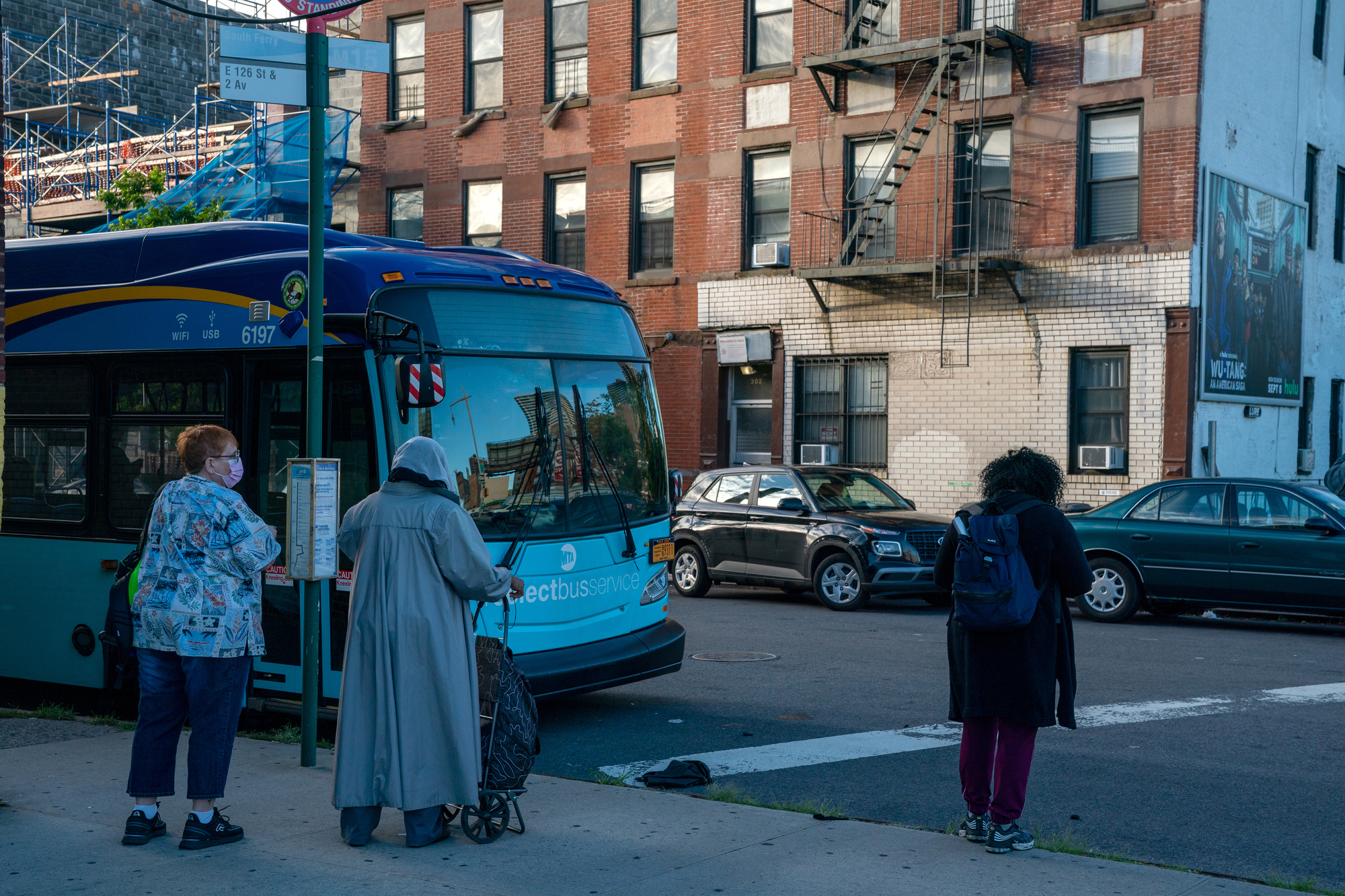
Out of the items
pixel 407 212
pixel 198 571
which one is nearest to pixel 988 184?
pixel 407 212

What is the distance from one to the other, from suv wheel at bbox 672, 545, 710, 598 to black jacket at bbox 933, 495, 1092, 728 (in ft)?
37.0

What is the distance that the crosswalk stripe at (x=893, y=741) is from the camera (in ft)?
25.2

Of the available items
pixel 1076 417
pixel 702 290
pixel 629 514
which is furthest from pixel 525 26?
pixel 629 514

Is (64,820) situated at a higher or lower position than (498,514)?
lower

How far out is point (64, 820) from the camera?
6.17 meters

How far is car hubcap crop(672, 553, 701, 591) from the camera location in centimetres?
1703

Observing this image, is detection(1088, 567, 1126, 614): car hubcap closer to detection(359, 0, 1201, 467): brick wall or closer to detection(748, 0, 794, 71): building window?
detection(359, 0, 1201, 467): brick wall

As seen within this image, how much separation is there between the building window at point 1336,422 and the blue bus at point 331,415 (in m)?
18.5

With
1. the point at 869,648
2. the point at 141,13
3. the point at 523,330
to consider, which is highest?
the point at 141,13

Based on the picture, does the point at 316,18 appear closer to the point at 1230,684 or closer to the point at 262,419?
the point at 262,419

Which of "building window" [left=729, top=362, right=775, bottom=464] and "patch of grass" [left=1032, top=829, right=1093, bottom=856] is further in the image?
"building window" [left=729, top=362, right=775, bottom=464]

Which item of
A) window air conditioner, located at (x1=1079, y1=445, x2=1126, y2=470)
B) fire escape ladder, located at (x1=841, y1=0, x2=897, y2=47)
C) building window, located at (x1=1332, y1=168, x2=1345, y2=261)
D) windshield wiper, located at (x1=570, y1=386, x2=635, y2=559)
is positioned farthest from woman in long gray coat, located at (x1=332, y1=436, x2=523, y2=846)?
building window, located at (x1=1332, y1=168, x2=1345, y2=261)

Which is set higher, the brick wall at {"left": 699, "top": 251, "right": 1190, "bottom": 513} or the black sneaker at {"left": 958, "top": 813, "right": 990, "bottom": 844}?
the brick wall at {"left": 699, "top": 251, "right": 1190, "bottom": 513}

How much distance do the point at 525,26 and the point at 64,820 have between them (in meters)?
21.4
